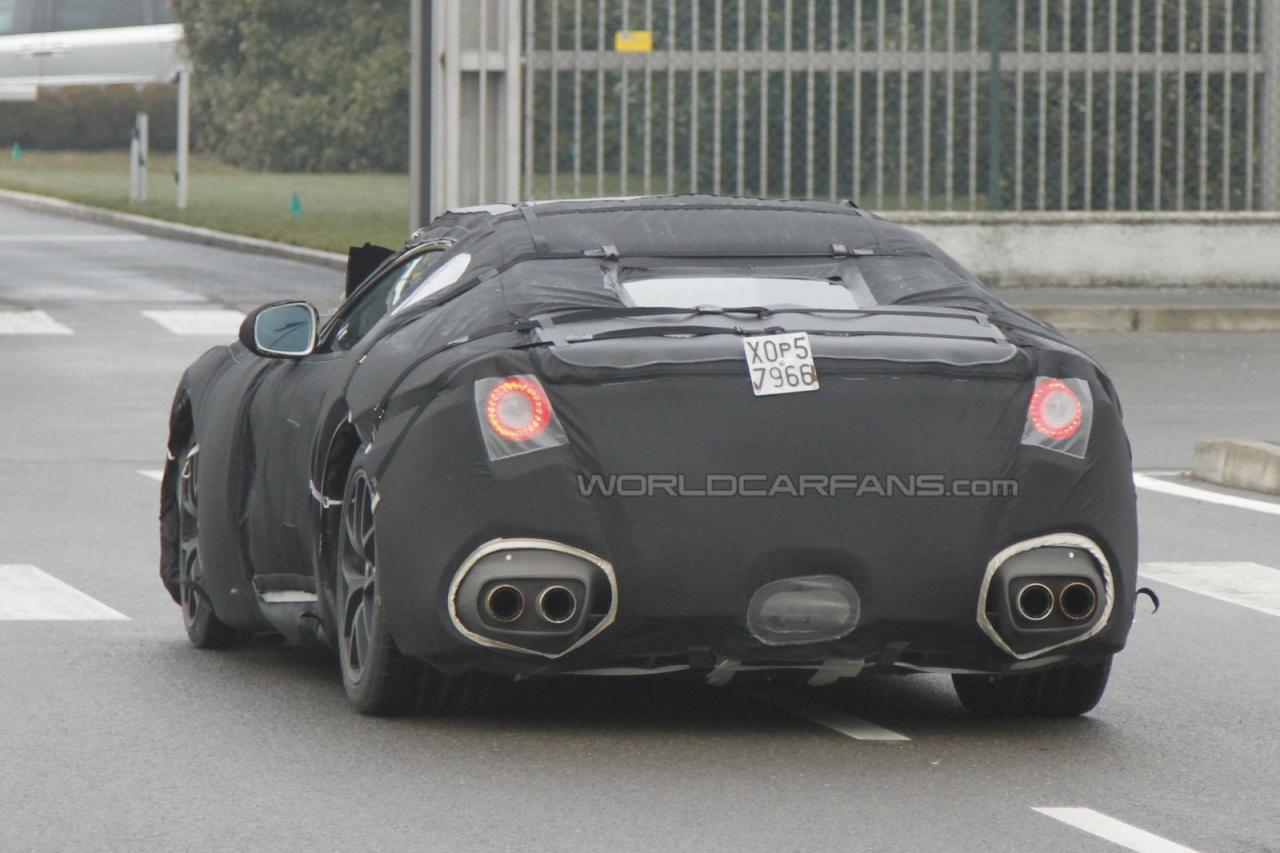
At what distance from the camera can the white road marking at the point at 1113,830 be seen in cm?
582

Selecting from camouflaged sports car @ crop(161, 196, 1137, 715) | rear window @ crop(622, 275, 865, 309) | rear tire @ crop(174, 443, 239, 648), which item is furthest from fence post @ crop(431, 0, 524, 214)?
camouflaged sports car @ crop(161, 196, 1137, 715)

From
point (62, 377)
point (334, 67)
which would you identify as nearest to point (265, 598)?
point (62, 377)

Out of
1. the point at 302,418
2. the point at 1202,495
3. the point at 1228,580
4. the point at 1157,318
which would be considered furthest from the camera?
the point at 1157,318

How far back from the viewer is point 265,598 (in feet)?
25.9

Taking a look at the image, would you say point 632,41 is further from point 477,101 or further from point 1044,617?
point 1044,617

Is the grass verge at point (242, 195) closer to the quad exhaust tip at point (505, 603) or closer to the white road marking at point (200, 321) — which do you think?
the white road marking at point (200, 321)

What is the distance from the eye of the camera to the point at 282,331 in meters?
7.79

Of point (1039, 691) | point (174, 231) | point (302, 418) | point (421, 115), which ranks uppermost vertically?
point (421, 115)

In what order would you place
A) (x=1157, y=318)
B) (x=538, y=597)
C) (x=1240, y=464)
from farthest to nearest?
(x=1157, y=318), (x=1240, y=464), (x=538, y=597)

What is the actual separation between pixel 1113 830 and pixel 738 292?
1.88m

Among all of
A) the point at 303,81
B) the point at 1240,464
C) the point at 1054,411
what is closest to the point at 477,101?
the point at 1240,464

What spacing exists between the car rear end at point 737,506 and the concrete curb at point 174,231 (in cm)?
2034

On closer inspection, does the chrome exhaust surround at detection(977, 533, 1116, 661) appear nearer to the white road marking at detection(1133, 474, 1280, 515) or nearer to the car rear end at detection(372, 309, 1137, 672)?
the car rear end at detection(372, 309, 1137, 672)

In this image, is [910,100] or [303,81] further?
[303,81]
